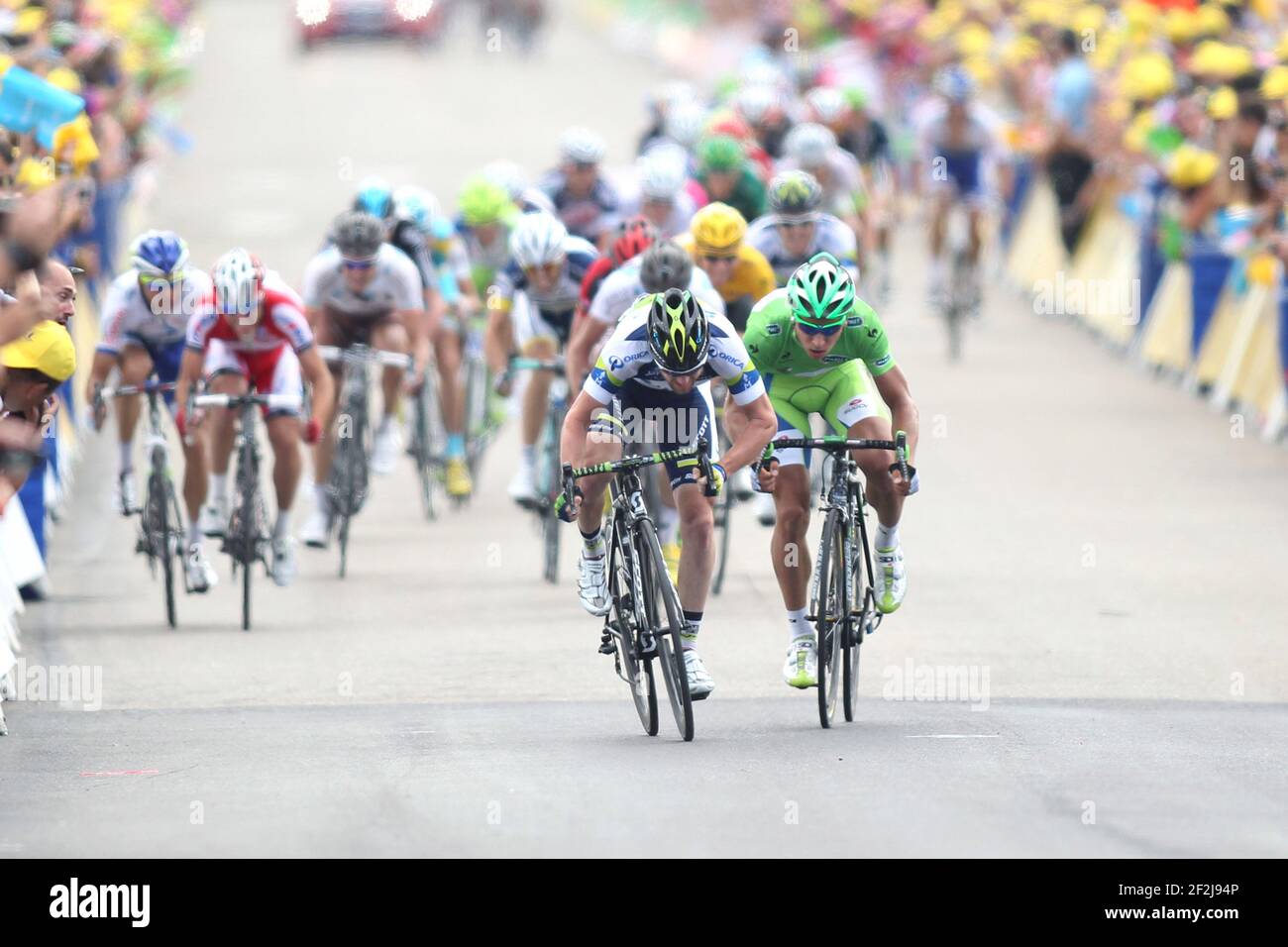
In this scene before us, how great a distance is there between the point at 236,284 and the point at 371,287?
6.84ft

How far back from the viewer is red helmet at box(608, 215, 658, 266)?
1295 centimetres

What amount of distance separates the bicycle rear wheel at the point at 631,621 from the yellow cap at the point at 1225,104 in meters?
9.09

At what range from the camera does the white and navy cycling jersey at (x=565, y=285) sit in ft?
47.0

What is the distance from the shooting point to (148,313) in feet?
43.9

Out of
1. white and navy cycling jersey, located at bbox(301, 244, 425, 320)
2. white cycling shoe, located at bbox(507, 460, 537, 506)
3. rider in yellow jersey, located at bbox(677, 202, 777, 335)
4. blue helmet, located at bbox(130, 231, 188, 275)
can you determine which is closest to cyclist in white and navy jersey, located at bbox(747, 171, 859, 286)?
rider in yellow jersey, located at bbox(677, 202, 777, 335)

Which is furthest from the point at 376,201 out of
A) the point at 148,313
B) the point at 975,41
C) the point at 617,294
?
the point at 975,41

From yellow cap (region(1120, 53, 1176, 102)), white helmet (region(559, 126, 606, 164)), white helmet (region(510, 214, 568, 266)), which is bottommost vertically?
white helmet (region(510, 214, 568, 266))

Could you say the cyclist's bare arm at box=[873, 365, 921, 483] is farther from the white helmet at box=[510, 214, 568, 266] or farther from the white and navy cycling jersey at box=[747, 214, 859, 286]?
the white and navy cycling jersey at box=[747, 214, 859, 286]

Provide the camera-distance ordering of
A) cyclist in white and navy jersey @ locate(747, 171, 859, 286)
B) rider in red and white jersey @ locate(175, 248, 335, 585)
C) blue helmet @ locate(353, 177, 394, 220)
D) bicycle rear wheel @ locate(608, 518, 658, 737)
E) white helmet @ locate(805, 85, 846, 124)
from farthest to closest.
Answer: white helmet @ locate(805, 85, 846, 124) → blue helmet @ locate(353, 177, 394, 220) → cyclist in white and navy jersey @ locate(747, 171, 859, 286) → rider in red and white jersey @ locate(175, 248, 335, 585) → bicycle rear wheel @ locate(608, 518, 658, 737)

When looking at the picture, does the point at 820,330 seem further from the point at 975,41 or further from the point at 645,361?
the point at 975,41

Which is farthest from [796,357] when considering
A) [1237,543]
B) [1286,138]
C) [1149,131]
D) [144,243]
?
[1149,131]

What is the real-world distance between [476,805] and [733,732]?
66.1 inches

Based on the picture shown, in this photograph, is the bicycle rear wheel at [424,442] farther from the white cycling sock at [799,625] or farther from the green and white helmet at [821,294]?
the green and white helmet at [821,294]

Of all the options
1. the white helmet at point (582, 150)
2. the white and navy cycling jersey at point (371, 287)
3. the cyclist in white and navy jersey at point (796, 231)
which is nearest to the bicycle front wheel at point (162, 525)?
the white and navy cycling jersey at point (371, 287)
